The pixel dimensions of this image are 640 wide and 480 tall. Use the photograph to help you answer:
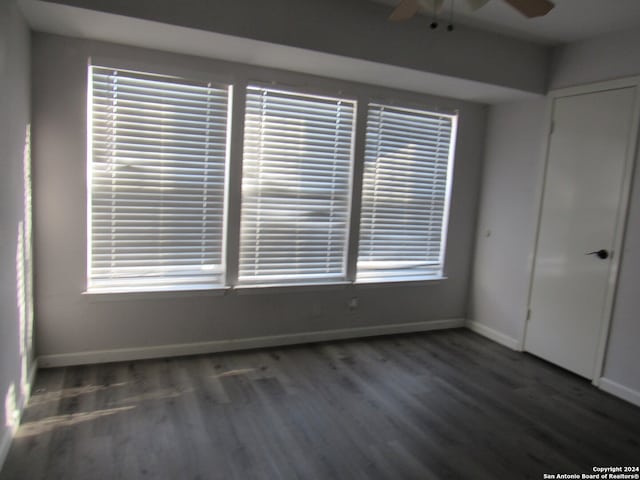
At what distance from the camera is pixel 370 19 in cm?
315

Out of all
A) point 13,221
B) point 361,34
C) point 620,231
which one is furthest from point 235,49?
point 620,231

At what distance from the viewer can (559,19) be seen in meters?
3.21

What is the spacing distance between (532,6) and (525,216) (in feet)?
7.67

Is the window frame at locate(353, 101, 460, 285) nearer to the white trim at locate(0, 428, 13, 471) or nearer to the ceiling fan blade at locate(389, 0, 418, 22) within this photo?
the ceiling fan blade at locate(389, 0, 418, 22)

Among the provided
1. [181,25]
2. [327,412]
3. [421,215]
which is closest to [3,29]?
[181,25]

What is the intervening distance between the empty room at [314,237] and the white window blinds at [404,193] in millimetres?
25

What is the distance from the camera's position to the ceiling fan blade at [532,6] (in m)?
2.09

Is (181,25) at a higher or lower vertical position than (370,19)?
lower

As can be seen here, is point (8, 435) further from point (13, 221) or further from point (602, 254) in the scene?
point (602, 254)

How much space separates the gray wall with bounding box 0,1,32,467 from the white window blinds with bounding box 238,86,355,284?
150 centimetres

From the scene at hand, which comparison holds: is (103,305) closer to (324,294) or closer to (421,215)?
(324,294)

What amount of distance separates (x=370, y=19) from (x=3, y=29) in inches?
87.7

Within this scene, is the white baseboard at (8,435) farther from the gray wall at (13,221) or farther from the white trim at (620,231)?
the white trim at (620,231)

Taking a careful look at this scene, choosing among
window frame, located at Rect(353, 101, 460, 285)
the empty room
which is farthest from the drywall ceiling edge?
window frame, located at Rect(353, 101, 460, 285)
